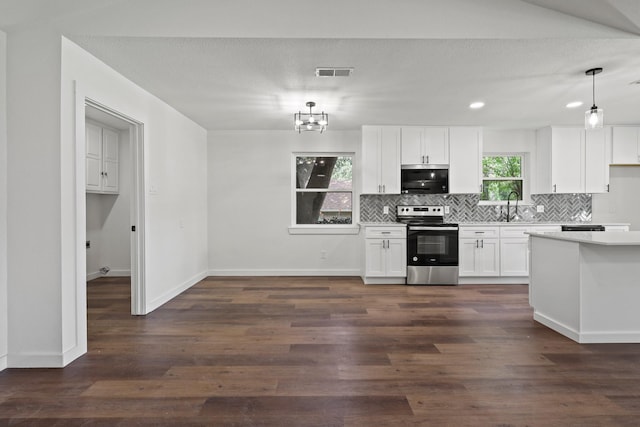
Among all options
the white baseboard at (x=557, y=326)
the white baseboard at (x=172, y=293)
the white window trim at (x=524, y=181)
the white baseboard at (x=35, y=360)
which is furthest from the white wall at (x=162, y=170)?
the white window trim at (x=524, y=181)

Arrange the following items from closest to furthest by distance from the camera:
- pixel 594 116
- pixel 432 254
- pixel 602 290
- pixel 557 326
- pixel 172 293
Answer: pixel 602 290, pixel 594 116, pixel 557 326, pixel 172 293, pixel 432 254

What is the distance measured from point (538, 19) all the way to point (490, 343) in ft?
8.05

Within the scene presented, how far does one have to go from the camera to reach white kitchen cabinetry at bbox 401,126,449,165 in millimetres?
5090

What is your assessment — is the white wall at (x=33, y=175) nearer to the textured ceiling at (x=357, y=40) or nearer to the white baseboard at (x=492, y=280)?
the textured ceiling at (x=357, y=40)

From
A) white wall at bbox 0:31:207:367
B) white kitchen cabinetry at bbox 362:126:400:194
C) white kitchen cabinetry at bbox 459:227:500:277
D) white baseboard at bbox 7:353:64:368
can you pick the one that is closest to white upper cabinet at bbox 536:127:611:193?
white kitchen cabinetry at bbox 459:227:500:277

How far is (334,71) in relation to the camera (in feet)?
9.66

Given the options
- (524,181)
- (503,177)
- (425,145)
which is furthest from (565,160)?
(425,145)

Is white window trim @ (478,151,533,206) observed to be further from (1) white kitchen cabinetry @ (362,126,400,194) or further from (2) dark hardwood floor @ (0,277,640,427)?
(2) dark hardwood floor @ (0,277,640,427)

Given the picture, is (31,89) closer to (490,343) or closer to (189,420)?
(189,420)

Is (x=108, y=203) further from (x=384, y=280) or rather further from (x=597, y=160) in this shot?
(x=597, y=160)

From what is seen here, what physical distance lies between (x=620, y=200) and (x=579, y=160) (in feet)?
3.50

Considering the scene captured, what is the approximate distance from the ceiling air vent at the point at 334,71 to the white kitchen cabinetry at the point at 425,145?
7.59 feet

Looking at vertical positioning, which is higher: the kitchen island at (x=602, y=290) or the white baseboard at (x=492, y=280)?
the kitchen island at (x=602, y=290)

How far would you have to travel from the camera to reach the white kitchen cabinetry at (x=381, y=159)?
507cm
